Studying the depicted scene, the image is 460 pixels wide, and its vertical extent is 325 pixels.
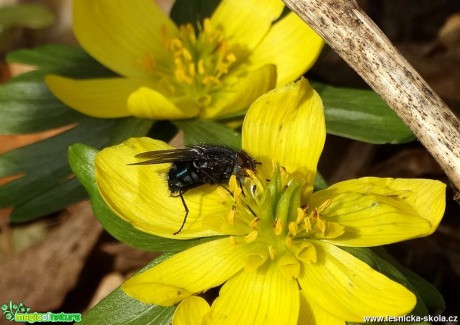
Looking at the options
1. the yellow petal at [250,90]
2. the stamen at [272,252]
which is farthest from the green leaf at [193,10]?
the stamen at [272,252]

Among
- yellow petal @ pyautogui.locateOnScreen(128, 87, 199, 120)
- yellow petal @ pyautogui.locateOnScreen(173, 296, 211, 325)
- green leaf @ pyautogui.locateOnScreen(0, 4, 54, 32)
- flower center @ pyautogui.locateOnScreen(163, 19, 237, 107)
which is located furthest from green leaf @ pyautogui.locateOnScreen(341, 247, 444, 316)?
green leaf @ pyautogui.locateOnScreen(0, 4, 54, 32)

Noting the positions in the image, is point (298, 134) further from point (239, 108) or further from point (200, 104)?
point (200, 104)

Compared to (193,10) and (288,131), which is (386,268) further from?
(193,10)

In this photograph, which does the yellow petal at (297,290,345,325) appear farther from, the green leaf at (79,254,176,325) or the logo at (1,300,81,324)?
the logo at (1,300,81,324)

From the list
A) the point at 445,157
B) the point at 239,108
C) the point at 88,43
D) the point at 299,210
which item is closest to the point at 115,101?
the point at 88,43

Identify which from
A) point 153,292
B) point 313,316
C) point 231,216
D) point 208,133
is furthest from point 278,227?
point 208,133

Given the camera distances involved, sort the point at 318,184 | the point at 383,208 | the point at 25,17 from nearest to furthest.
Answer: the point at 383,208 → the point at 318,184 → the point at 25,17
